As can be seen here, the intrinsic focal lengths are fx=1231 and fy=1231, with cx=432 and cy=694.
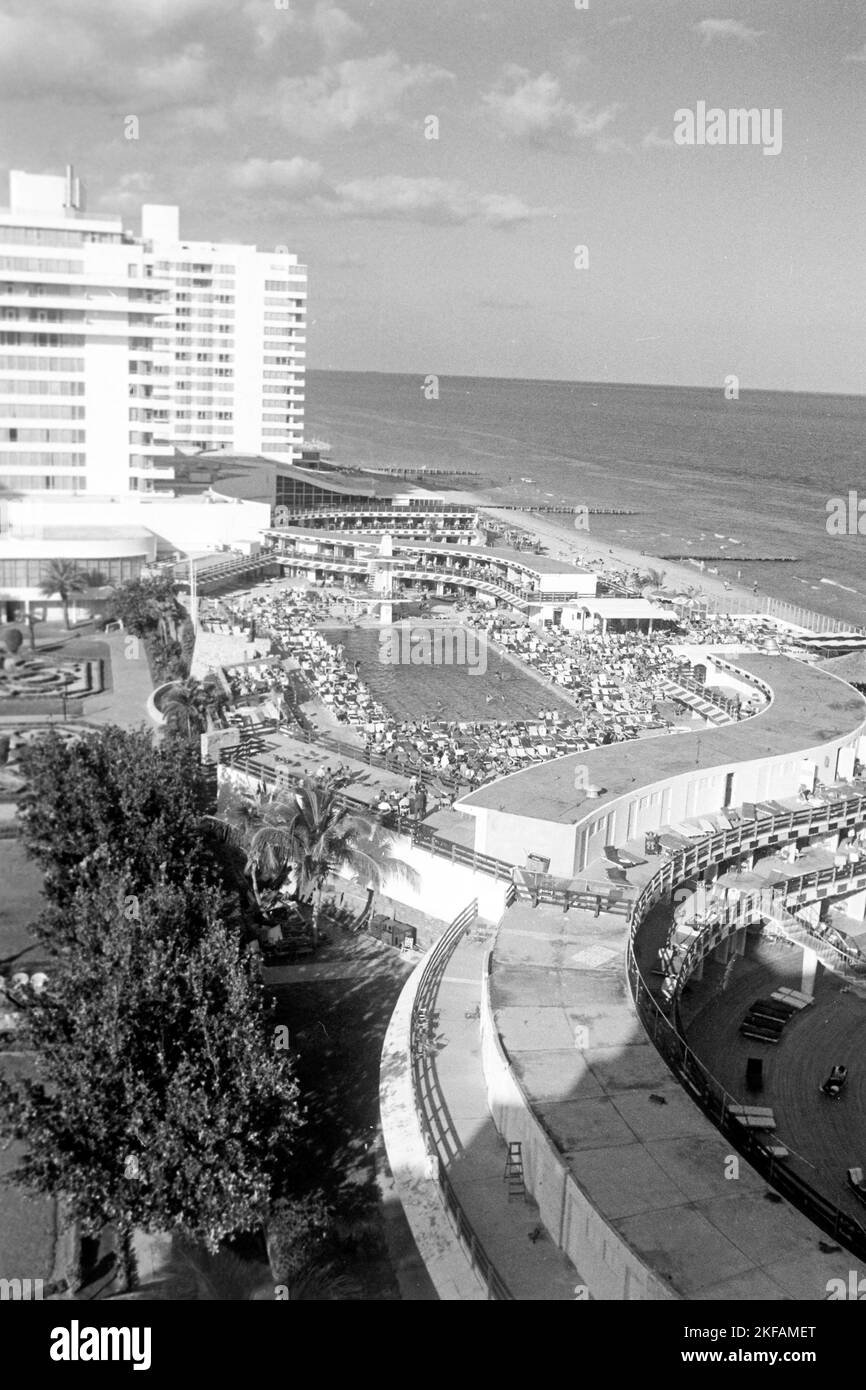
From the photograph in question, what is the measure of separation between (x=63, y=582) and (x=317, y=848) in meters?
29.5

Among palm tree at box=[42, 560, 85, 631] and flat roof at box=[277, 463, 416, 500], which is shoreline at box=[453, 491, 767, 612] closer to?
flat roof at box=[277, 463, 416, 500]

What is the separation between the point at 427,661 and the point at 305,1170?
3567 cm

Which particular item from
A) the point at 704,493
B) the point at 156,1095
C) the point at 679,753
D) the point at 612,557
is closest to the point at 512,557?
the point at 612,557

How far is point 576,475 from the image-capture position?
512ft

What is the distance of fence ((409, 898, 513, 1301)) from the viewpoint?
45.3 ft

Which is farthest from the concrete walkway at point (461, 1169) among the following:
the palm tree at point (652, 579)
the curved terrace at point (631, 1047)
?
the palm tree at point (652, 579)

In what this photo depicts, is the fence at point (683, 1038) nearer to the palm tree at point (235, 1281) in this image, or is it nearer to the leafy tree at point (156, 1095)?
the palm tree at point (235, 1281)

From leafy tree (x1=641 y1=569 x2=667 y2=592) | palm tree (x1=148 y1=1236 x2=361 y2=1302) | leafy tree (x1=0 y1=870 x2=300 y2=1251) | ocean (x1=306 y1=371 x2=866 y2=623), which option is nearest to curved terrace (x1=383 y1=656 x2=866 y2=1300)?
palm tree (x1=148 y1=1236 x2=361 y2=1302)

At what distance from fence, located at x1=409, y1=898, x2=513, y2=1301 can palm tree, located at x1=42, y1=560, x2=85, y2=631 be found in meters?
32.0

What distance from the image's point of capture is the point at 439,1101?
17.1 m

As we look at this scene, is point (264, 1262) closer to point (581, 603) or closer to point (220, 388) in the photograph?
point (581, 603)

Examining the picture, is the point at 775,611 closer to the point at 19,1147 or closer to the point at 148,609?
the point at 148,609

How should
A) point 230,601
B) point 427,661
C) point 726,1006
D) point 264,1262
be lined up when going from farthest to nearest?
point 230,601 < point 427,661 < point 726,1006 < point 264,1262
